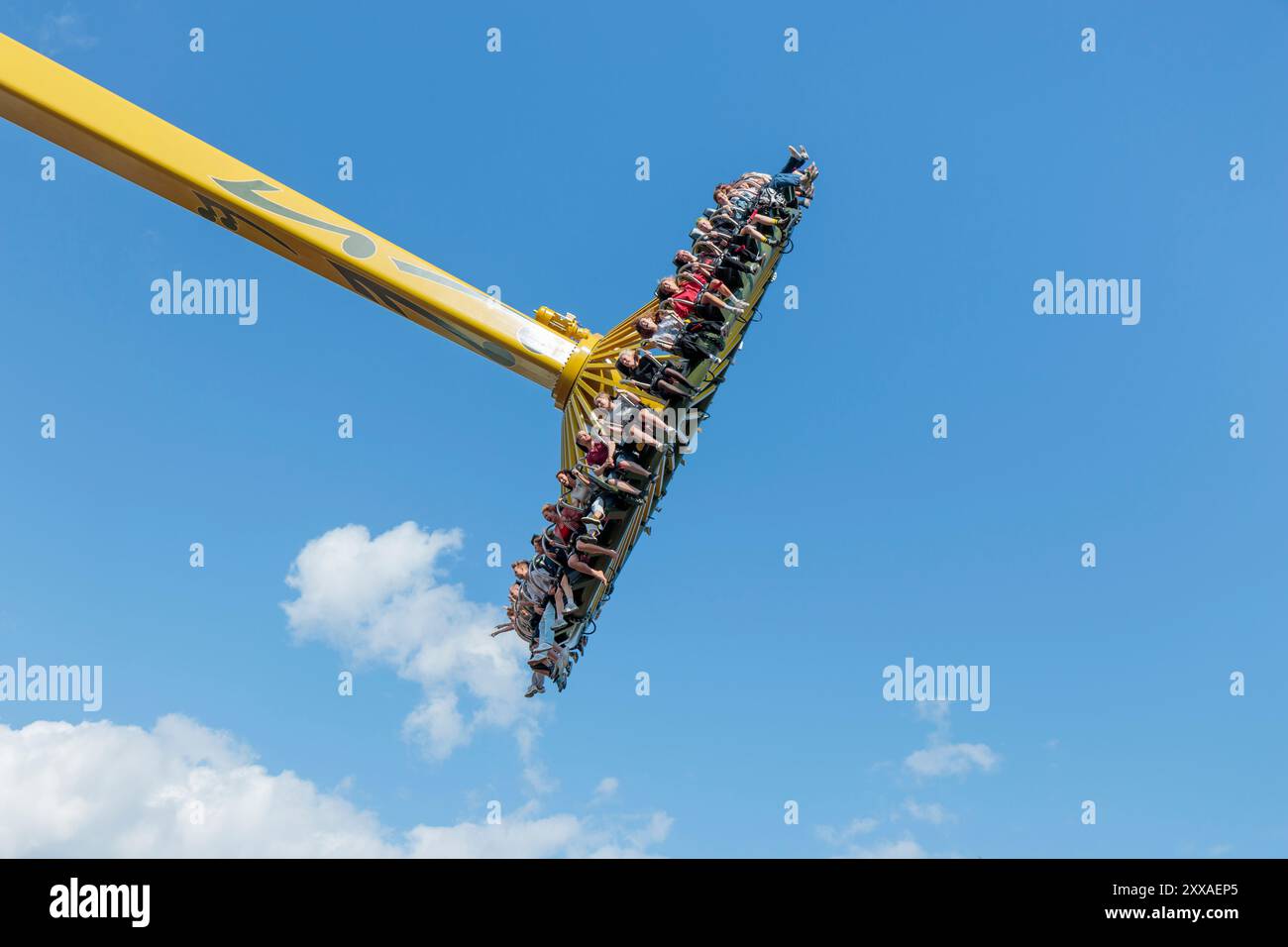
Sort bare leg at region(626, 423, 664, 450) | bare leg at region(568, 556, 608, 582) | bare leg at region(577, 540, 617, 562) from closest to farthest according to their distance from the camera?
bare leg at region(626, 423, 664, 450), bare leg at region(577, 540, 617, 562), bare leg at region(568, 556, 608, 582)

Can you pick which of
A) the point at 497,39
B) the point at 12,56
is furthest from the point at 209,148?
the point at 497,39

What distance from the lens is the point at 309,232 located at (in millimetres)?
16469

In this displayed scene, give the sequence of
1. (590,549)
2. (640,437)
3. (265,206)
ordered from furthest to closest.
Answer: (265,206) < (590,549) < (640,437)

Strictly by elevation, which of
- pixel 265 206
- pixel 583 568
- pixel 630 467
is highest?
pixel 265 206

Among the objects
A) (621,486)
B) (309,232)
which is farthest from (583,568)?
(309,232)

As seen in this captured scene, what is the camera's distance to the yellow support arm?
1636cm

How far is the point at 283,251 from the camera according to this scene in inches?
670

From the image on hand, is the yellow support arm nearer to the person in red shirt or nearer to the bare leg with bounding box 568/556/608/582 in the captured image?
the person in red shirt

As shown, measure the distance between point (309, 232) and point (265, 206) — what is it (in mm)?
831

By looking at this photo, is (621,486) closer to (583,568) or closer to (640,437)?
(640,437)

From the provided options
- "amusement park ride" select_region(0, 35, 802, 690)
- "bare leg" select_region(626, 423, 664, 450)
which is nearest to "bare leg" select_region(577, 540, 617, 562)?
"bare leg" select_region(626, 423, 664, 450)

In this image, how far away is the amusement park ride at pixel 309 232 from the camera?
640 inches

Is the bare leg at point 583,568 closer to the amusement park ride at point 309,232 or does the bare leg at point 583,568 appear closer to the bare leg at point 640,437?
the bare leg at point 640,437

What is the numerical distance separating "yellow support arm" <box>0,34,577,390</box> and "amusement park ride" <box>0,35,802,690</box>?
0.02 metres
